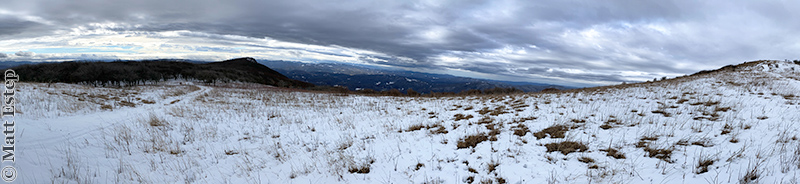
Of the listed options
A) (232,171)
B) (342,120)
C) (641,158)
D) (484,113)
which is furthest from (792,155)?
(342,120)

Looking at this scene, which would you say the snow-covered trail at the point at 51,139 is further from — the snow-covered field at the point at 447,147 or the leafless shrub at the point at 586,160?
the leafless shrub at the point at 586,160

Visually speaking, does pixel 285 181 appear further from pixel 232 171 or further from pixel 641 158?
pixel 641 158

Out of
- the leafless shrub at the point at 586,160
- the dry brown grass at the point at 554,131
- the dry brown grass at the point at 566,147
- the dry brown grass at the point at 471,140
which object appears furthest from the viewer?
the dry brown grass at the point at 554,131

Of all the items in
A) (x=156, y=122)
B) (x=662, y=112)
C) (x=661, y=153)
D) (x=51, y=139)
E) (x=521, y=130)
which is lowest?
(x=156, y=122)

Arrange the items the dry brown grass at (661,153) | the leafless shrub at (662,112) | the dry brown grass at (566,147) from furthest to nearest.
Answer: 1. the leafless shrub at (662,112)
2. the dry brown grass at (566,147)
3. the dry brown grass at (661,153)

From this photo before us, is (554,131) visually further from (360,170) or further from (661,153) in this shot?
(360,170)

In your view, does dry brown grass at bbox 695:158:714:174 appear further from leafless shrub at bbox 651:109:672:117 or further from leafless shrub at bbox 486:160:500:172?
leafless shrub at bbox 651:109:672:117

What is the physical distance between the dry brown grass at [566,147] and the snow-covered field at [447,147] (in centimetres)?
3

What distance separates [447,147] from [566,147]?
307cm

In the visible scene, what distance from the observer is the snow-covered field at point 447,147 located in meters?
5.25

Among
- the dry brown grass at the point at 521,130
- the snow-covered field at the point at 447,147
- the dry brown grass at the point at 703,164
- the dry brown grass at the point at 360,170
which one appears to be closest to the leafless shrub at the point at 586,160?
the snow-covered field at the point at 447,147

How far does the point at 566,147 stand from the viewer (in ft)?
21.9

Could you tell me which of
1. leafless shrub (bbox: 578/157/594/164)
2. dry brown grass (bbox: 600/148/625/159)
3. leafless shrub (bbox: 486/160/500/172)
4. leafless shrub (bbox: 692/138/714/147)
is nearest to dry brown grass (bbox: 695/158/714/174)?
dry brown grass (bbox: 600/148/625/159)

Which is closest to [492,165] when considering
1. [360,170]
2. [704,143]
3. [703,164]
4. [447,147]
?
[447,147]
